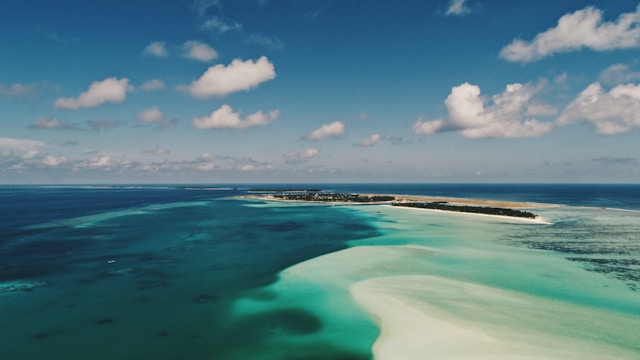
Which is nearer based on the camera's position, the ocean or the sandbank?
the sandbank

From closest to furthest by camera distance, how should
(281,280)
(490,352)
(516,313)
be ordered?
(490,352)
(516,313)
(281,280)

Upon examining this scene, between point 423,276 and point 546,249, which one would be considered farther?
point 546,249

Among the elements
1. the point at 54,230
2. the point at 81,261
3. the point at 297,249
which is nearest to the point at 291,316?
the point at 297,249

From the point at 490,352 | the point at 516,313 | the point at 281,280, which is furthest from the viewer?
the point at 281,280

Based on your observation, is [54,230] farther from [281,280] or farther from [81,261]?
[281,280]

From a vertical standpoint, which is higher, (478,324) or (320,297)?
(478,324)

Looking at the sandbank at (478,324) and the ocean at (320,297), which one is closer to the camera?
the sandbank at (478,324)

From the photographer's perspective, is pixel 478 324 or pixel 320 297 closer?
pixel 478 324

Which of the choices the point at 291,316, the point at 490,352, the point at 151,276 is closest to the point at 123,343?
the point at 291,316
